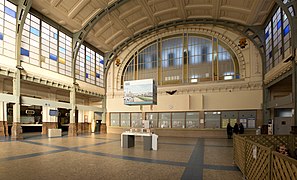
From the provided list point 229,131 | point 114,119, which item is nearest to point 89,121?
point 114,119

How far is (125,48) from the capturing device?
81.3ft

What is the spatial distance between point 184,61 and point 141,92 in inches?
416

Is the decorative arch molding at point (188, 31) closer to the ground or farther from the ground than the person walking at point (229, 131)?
farther from the ground

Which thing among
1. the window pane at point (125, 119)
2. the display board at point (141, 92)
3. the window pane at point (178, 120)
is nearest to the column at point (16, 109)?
the display board at point (141, 92)

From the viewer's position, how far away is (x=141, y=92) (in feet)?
41.8

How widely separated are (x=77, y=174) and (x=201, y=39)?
63.4 ft

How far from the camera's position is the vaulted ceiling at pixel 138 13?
55.3 ft

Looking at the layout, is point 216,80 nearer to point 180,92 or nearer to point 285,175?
point 180,92

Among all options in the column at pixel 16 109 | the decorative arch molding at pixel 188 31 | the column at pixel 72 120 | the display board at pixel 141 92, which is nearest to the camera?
the display board at pixel 141 92

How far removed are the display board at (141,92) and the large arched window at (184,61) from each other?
9.79 m

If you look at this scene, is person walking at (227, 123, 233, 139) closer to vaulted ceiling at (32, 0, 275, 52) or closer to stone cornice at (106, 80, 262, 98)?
stone cornice at (106, 80, 262, 98)

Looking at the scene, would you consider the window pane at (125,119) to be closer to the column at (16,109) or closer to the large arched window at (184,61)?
the large arched window at (184,61)

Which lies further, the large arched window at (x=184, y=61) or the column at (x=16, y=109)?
the large arched window at (x=184, y=61)

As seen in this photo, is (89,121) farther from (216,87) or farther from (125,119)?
(216,87)
